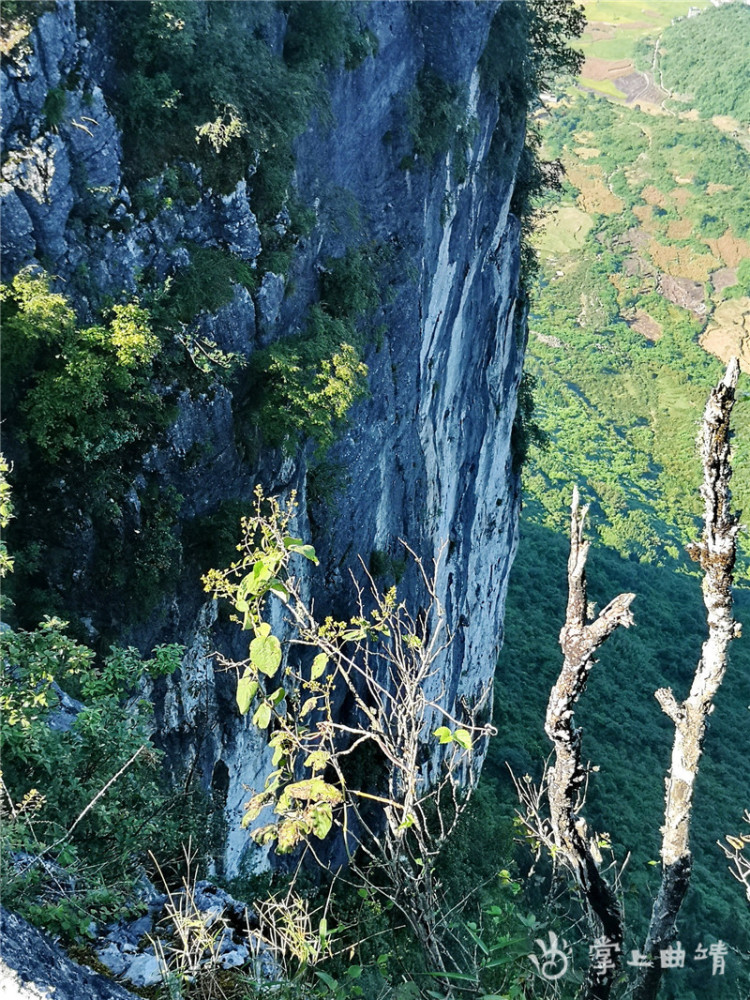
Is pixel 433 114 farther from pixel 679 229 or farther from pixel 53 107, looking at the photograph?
pixel 679 229

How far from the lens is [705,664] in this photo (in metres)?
5.79

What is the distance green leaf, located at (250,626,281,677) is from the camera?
4.66 meters

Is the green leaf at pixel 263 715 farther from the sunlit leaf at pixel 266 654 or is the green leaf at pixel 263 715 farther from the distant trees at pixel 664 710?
the distant trees at pixel 664 710

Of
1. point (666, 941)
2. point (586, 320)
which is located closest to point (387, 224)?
point (666, 941)

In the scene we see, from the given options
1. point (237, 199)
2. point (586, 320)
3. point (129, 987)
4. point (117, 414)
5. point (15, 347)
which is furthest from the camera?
point (586, 320)

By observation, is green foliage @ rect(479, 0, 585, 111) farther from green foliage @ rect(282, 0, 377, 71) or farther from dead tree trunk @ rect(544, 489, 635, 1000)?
dead tree trunk @ rect(544, 489, 635, 1000)

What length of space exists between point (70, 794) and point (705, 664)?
14.4 ft

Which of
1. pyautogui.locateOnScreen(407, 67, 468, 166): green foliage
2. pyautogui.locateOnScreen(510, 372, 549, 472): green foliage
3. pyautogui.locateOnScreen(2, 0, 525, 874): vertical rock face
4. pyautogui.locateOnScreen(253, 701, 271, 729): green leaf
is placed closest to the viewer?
pyautogui.locateOnScreen(253, 701, 271, 729): green leaf

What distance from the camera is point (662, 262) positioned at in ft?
301

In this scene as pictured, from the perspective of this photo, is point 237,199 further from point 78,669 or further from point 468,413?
point 468,413

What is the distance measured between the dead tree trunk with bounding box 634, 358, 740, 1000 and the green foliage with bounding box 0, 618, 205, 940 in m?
3.68

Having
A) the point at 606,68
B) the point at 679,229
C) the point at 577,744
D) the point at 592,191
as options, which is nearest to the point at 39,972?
the point at 577,744

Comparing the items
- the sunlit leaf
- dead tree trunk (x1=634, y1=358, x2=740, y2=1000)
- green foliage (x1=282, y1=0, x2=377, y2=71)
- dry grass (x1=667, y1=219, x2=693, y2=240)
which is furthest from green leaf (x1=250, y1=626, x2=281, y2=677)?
dry grass (x1=667, y1=219, x2=693, y2=240)

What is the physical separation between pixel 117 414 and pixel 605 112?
116 m
